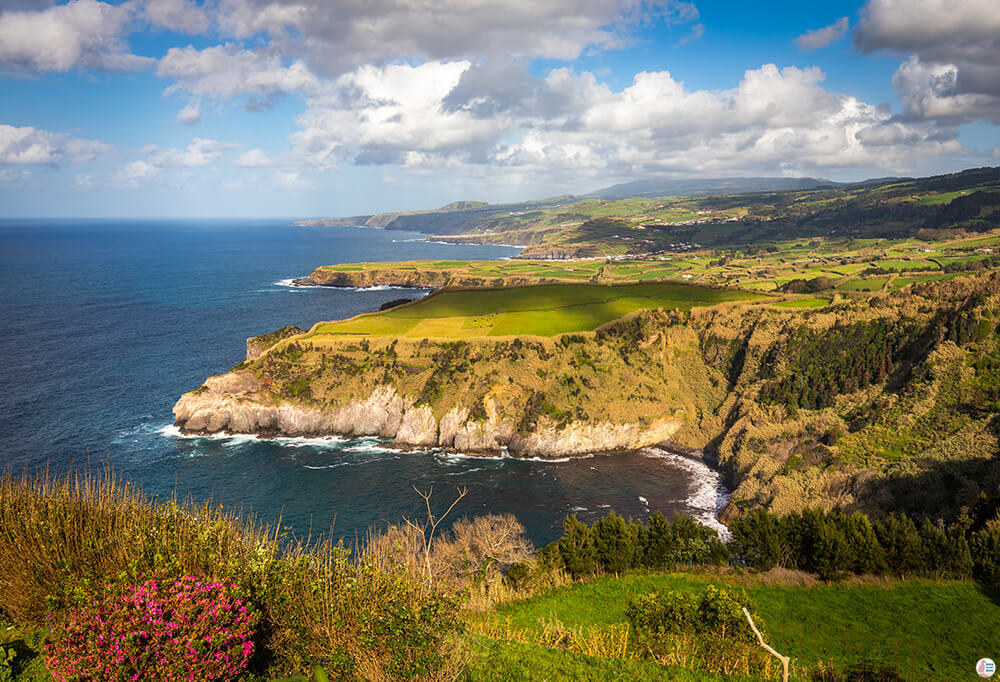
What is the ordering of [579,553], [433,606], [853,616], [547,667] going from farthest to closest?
[579,553] → [853,616] → [547,667] → [433,606]

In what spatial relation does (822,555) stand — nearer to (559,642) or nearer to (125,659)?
(559,642)

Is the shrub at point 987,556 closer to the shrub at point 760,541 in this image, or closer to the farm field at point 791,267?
the shrub at point 760,541

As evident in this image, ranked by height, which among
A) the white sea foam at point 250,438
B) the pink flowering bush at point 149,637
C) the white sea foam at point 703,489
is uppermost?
the pink flowering bush at point 149,637

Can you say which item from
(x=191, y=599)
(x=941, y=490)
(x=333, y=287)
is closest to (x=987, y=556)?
(x=941, y=490)

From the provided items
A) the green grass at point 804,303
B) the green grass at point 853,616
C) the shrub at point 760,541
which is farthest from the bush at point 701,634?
the green grass at point 804,303

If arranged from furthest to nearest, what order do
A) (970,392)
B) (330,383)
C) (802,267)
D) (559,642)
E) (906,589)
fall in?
1. (802,267)
2. (330,383)
3. (970,392)
4. (906,589)
5. (559,642)

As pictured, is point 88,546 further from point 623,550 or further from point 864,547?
point 864,547

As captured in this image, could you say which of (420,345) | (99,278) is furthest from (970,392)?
(99,278)
